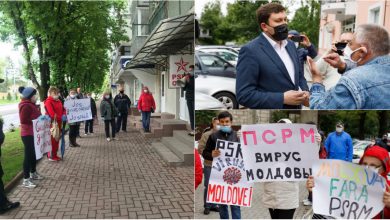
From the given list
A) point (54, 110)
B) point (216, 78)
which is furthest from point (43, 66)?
point (216, 78)

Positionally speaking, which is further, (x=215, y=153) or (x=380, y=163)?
(x=215, y=153)

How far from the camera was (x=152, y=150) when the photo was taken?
374 inches

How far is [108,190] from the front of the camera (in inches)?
221

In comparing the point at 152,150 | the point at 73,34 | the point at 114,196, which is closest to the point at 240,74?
the point at 114,196

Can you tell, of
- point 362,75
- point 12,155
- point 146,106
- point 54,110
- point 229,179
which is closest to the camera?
point 362,75

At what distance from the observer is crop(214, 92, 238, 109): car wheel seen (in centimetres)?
235

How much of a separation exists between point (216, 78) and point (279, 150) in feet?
2.29

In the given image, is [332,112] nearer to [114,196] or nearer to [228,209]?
[228,209]

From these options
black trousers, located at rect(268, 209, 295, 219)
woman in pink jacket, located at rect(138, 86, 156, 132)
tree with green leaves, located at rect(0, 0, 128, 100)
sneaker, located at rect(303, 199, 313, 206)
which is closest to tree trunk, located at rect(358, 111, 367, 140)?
sneaker, located at rect(303, 199, 313, 206)

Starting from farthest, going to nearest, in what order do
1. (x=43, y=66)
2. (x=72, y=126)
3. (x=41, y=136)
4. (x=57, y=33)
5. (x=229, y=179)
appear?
(x=72, y=126) → (x=57, y=33) → (x=43, y=66) → (x=41, y=136) → (x=229, y=179)

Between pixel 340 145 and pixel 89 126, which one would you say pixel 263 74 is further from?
pixel 89 126

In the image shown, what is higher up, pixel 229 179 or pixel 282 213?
pixel 229 179

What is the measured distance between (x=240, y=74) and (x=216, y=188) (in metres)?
1.21

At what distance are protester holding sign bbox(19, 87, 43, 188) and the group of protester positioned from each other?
4.03m
